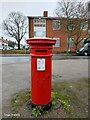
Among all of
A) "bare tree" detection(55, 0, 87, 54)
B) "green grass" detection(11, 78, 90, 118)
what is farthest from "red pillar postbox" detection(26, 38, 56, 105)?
"bare tree" detection(55, 0, 87, 54)

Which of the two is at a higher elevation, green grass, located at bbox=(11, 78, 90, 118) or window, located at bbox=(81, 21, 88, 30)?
window, located at bbox=(81, 21, 88, 30)

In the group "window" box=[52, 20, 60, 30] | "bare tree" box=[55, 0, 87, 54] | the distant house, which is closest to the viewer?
"bare tree" box=[55, 0, 87, 54]

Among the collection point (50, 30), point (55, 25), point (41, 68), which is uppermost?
point (55, 25)

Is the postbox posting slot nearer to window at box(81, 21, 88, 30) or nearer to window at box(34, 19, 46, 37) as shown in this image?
window at box(81, 21, 88, 30)

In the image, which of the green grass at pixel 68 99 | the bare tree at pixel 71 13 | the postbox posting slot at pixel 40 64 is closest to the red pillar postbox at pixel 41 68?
the postbox posting slot at pixel 40 64

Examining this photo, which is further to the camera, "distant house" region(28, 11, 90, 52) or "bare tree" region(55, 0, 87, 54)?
"distant house" region(28, 11, 90, 52)

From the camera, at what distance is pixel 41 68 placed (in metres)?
3.61

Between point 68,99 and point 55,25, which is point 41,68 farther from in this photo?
point 55,25

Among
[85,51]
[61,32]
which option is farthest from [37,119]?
[61,32]

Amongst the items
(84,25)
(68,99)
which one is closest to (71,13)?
(84,25)

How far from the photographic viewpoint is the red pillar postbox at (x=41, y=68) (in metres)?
3.54

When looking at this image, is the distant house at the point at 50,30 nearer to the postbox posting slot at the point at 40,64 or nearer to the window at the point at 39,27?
the window at the point at 39,27

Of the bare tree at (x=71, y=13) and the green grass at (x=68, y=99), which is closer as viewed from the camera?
the green grass at (x=68, y=99)

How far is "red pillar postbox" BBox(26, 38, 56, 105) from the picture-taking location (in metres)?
3.54
